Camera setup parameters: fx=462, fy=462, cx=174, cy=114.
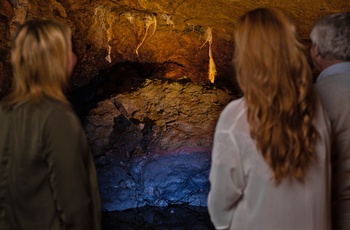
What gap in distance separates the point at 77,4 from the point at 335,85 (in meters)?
5.77

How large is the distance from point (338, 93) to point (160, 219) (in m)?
3.63

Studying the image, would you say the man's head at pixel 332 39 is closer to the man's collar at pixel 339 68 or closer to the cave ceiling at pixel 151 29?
the man's collar at pixel 339 68

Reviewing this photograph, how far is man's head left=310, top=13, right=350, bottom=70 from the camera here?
6.84 feet

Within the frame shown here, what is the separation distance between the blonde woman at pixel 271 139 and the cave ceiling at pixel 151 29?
416 centimetres

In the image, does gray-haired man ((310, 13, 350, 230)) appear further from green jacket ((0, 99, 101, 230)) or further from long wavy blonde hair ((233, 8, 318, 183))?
green jacket ((0, 99, 101, 230))

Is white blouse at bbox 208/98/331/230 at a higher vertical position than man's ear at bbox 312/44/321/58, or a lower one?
lower

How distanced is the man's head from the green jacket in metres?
1.15

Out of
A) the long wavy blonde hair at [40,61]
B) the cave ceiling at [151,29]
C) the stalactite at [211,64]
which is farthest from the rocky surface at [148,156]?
the long wavy blonde hair at [40,61]

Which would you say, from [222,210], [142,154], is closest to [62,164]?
[222,210]

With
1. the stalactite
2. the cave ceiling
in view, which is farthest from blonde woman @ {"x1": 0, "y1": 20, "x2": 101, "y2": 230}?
the stalactite

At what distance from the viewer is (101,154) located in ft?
19.4

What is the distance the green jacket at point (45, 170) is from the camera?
5.62ft

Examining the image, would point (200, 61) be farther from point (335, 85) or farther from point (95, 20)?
point (335, 85)

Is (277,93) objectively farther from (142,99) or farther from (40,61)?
(142,99)
